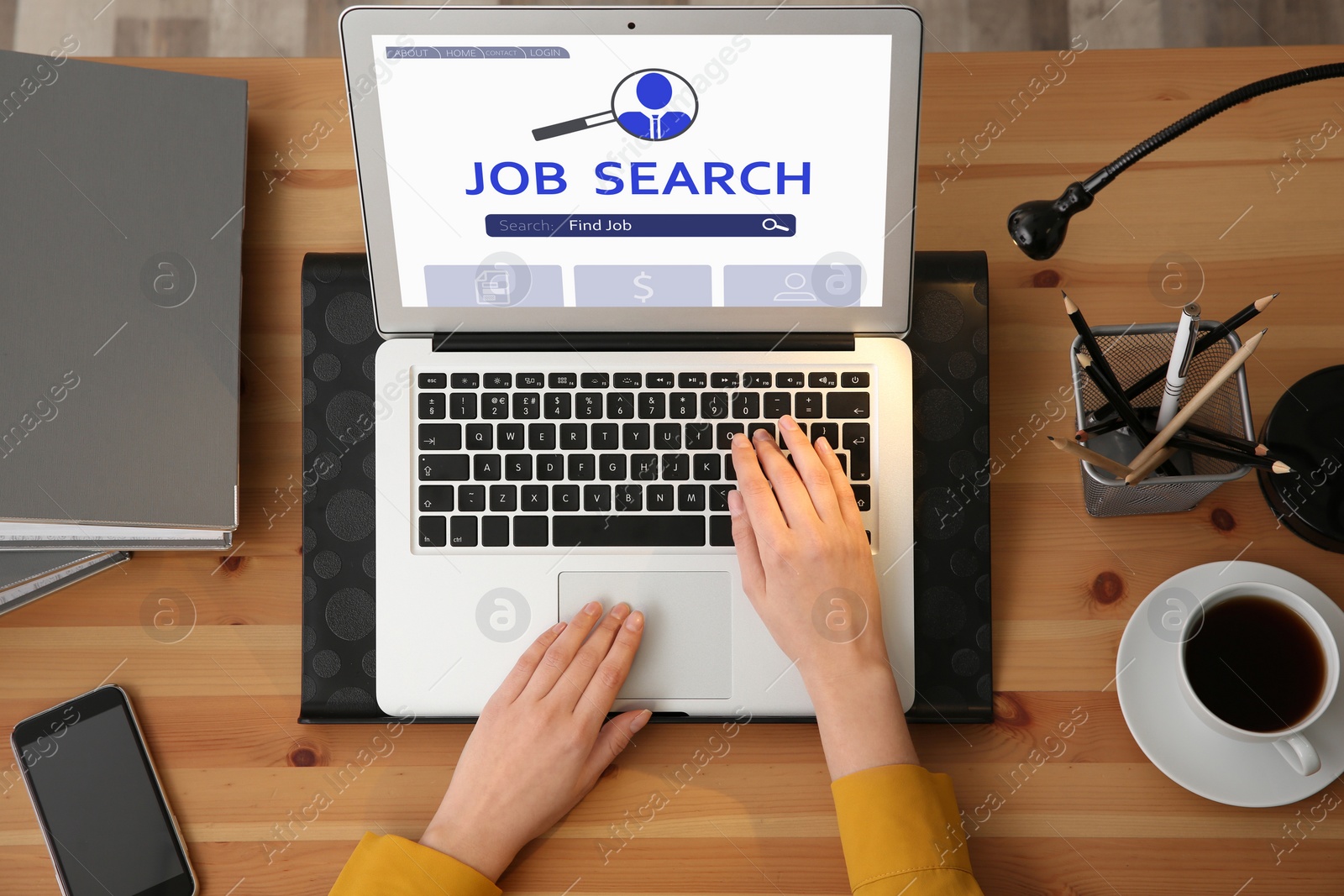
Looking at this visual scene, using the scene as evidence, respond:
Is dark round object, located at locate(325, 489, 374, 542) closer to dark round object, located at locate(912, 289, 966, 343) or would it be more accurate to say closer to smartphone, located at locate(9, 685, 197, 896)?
smartphone, located at locate(9, 685, 197, 896)

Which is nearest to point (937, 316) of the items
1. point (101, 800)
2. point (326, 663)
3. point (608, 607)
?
point (608, 607)

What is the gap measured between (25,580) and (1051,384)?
3.01 feet

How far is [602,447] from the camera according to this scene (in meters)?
0.73

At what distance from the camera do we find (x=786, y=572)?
69 centimetres

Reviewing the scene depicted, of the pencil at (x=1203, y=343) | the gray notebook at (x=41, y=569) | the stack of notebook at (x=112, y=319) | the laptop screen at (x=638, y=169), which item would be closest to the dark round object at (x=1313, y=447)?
the pencil at (x=1203, y=343)

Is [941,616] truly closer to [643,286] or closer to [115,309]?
[643,286]

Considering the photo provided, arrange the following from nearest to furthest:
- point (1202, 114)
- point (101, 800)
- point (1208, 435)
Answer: point (1202, 114) < point (1208, 435) < point (101, 800)

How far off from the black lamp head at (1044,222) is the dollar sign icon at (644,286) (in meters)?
0.29

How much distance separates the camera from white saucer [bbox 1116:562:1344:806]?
664 mm

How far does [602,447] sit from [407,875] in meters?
0.38

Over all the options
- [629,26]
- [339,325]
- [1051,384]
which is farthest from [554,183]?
[1051,384]

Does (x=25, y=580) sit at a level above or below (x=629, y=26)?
below

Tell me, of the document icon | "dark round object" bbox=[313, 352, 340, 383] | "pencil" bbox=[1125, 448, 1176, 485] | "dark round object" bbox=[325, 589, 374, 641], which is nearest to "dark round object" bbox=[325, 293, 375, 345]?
"dark round object" bbox=[313, 352, 340, 383]

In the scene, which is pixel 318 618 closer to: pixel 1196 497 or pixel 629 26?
pixel 629 26
